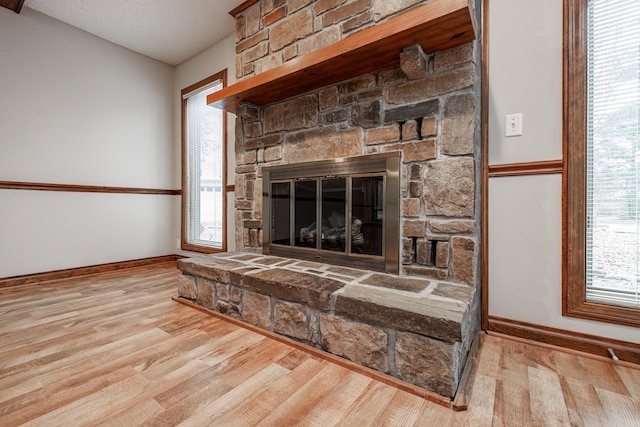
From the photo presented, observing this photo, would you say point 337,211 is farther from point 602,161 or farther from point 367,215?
point 602,161

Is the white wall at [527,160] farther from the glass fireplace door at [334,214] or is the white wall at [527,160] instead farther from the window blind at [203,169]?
the window blind at [203,169]

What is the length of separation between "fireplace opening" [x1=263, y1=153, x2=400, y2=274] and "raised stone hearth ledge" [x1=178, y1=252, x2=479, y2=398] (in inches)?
5.1

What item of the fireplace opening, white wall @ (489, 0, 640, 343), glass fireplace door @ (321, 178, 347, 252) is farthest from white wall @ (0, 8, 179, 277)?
white wall @ (489, 0, 640, 343)

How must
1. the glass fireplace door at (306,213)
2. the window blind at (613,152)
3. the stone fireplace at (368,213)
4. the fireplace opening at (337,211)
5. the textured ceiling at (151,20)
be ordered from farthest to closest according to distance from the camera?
the textured ceiling at (151,20) → the glass fireplace door at (306,213) → the fireplace opening at (337,211) → the window blind at (613,152) → the stone fireplace at (368,213)

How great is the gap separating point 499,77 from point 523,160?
46 centimetres

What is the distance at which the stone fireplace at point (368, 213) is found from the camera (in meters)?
1.19

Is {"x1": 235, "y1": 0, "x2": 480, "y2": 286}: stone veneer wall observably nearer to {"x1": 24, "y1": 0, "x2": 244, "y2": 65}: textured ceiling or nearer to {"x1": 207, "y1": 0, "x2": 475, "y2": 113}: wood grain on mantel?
{"x1": 207, "y1": 0, "x2": 475, "y2": 113}: wood grain on mantel

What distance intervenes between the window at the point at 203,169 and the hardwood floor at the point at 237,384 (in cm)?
158

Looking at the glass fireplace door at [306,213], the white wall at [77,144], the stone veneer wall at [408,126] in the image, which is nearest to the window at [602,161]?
the stone veneer wall at [408,126]

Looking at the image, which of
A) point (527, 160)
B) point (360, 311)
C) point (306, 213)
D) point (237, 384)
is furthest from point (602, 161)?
point (237, 384)

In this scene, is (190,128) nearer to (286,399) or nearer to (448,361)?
(286,399)

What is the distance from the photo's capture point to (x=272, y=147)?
2232mm

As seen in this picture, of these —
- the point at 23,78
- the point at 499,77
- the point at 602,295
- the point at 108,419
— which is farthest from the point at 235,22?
the point at 602,295

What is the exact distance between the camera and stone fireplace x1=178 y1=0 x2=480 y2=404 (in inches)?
46.8
